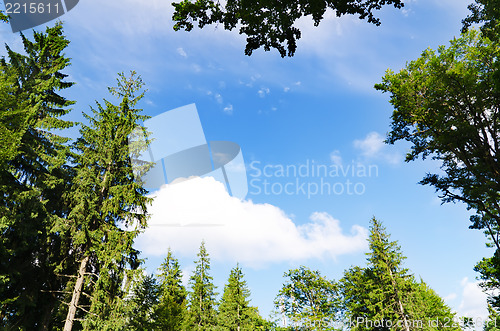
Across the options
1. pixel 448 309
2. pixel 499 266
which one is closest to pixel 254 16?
pixel 499 266

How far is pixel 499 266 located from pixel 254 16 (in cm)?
2394

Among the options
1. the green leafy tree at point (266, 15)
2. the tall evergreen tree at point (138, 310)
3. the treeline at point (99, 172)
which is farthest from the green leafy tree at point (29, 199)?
the green leafy tree at point (266, 15)

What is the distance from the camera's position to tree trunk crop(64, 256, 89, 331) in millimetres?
11223

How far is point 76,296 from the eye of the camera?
11.9 metres

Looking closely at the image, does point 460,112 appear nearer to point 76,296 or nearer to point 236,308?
point 76,296

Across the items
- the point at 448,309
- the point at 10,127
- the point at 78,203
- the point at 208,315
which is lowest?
the point at 208,315

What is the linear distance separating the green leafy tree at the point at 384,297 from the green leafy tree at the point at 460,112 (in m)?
16.7

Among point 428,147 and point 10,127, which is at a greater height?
point 428,147

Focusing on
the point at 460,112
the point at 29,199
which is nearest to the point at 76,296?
the point at 29,199

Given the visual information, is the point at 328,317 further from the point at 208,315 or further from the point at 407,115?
the point at 407,115

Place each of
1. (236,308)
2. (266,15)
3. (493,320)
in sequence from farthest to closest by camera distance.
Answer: (236,308)
(493,320)
(266,15)

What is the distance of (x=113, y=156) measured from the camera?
1452 centimetres

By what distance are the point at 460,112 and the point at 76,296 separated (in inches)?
801

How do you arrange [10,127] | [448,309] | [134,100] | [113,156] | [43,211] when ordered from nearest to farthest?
[10,127], [43,211], [113,156], [134,100], [448,309]
